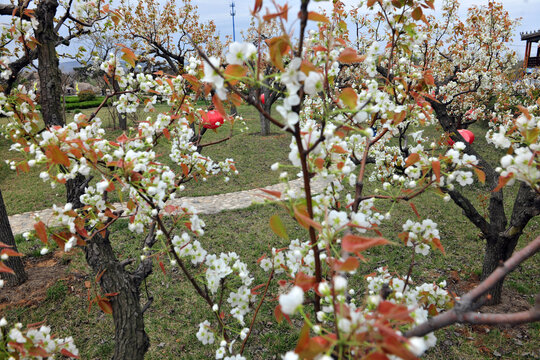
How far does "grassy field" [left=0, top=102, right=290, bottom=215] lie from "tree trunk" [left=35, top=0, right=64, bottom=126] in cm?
247

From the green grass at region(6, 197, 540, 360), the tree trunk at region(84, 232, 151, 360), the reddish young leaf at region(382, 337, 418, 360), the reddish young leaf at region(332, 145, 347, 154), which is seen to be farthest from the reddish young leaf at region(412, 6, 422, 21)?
the green grass at region(6, 197, 540, 360)

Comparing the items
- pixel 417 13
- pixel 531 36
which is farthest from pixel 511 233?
pixel 531 36

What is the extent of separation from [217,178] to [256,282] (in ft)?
13.6

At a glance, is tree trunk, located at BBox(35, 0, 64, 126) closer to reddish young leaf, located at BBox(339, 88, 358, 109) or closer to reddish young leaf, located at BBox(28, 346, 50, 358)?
reddish young leaf, located at BBox(28, 346, 50, 358)

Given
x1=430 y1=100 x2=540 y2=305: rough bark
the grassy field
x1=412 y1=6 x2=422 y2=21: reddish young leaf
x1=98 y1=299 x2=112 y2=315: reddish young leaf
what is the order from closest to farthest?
x1=412 y1=6 x2=422 y2=21: reddish young leaf, x1=98 y1=299 x2=112 y2=315: reddish young leaf, x1=430 y1=100 x2=540 y2=305: rough bark, the grassy field

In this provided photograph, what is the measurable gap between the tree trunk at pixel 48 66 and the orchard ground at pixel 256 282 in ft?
4.47

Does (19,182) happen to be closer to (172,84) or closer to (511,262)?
(172,84)

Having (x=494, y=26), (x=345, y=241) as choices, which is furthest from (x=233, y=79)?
(x=494, y=26)

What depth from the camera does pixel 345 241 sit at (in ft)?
2.47

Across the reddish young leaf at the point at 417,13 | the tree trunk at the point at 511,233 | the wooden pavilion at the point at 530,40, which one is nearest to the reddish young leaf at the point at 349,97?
the reddish young leaf at the point at 417,13

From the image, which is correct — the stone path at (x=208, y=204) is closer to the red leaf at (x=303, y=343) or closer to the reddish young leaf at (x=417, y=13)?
the reddish young leaf at (x=417, y=13)

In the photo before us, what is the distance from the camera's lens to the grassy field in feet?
21.0

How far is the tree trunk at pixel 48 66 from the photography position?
85.8 inches

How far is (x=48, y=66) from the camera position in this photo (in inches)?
87.6
